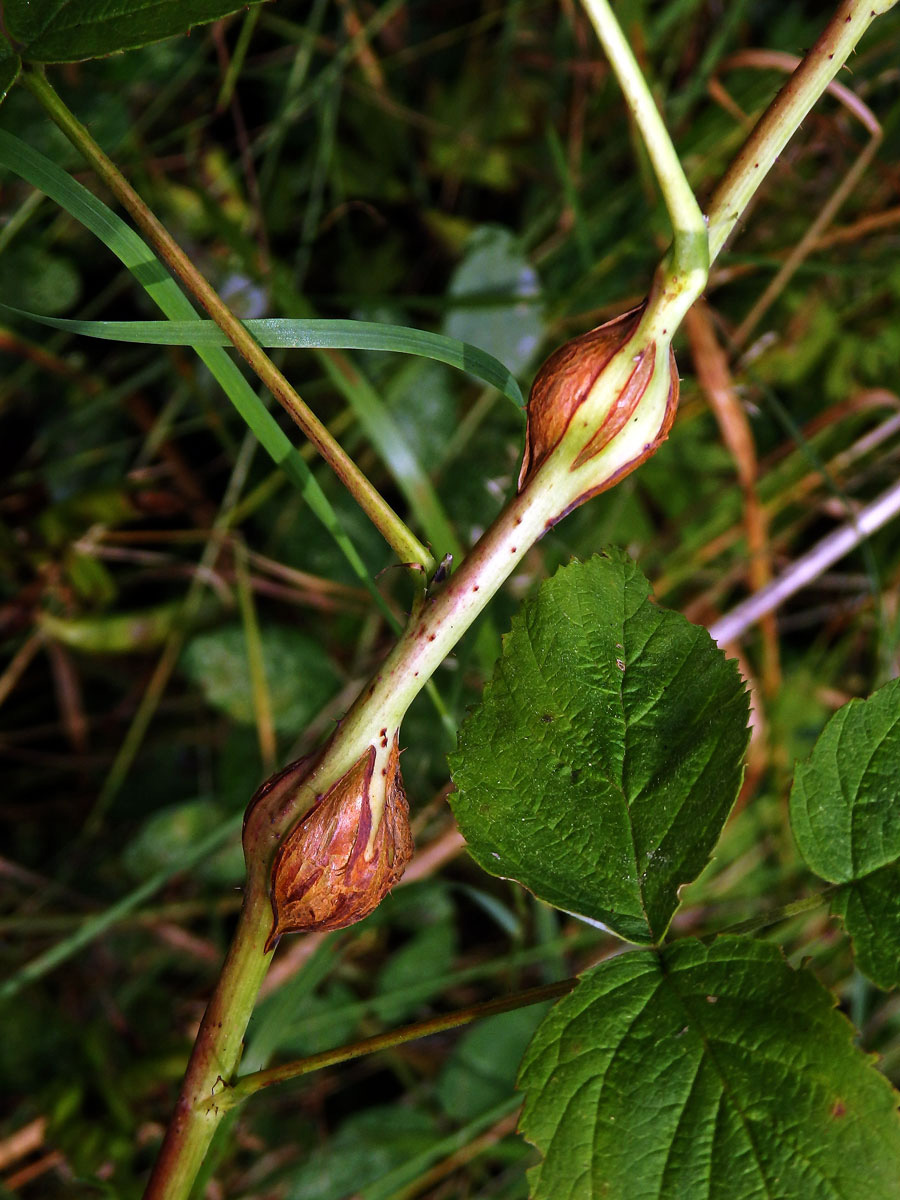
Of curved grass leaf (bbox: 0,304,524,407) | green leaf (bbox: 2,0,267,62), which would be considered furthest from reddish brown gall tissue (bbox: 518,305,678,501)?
green leaf (bbox: 2,0,267,62)

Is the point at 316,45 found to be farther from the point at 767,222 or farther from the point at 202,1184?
the point at 202,1184

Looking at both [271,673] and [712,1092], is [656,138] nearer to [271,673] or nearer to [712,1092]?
[712,1092]

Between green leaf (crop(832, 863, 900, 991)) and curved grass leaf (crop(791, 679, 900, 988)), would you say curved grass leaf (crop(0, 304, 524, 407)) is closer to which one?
curved grass leaf (crop(791, 679, 900, 988))

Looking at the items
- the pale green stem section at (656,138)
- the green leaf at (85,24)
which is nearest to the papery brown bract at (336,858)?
the pale green stem section at (656,138)

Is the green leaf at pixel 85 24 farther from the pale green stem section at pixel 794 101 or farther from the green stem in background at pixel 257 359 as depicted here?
the pale green stem section at pixel 794 101

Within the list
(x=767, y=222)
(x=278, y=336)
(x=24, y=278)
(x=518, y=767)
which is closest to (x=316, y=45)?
(x=24, y=278)

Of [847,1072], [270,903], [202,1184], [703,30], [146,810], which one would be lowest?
[146,810]
